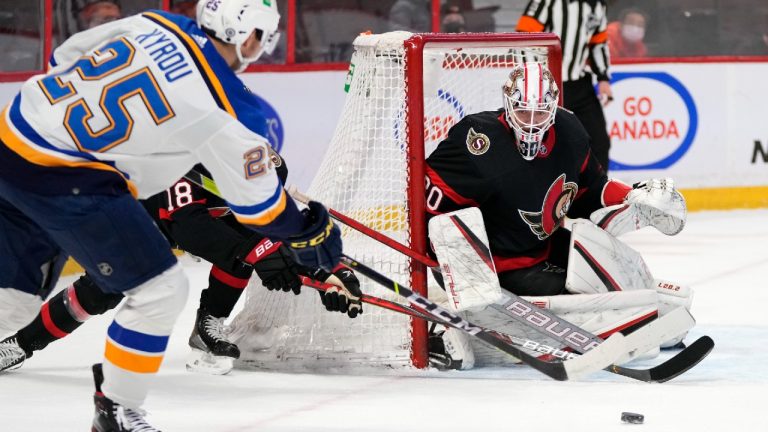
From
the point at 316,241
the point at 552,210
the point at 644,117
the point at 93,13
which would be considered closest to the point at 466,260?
the point at 552,210

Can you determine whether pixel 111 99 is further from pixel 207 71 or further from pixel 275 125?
pixel 275 125

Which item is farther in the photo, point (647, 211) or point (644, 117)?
point (644, 117)

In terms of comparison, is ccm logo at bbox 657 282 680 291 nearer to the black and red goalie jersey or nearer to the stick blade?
the black and red goalie jersey

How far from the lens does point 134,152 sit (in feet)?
8.71

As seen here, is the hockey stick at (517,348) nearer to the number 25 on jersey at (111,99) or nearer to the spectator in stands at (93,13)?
the number 25 on jersey at (111,99)

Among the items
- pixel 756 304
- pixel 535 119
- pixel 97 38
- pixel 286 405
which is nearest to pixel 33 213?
pixel 97 38

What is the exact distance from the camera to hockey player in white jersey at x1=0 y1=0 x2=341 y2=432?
262 cm

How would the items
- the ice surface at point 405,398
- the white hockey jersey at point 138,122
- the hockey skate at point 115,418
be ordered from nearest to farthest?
the white hockey jersey at point 138,122
the hockey skate at point 115,418
the ice surface at point 405,398

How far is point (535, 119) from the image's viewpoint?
3615 mm

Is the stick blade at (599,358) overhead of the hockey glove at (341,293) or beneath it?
beneath

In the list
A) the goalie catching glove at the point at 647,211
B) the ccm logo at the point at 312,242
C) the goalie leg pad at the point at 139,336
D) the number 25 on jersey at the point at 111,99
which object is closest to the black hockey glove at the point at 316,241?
the ccm logo at the point at 312,242

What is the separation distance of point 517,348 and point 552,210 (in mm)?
474

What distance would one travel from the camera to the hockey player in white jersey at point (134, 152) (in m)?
2.62

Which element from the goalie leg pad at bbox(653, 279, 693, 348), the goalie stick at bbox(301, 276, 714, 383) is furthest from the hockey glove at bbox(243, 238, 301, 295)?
the goalie leg pad at bbox(653, 279, 693, 348)
